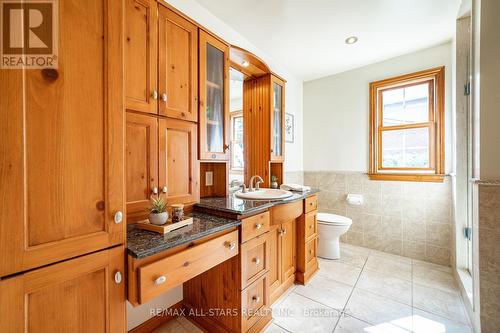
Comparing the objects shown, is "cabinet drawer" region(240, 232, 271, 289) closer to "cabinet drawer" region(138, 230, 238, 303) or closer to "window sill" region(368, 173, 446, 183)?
"cabinet drawer" region(138, 230, 238, 303)

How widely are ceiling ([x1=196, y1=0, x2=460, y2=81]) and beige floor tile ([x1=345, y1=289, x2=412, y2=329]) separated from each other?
97.9 inches

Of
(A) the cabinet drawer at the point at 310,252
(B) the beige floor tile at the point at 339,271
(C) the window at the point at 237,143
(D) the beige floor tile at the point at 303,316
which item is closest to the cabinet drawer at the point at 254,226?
(D) the beige floor tile at the point at 303,316

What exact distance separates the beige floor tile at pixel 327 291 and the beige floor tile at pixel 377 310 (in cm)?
7

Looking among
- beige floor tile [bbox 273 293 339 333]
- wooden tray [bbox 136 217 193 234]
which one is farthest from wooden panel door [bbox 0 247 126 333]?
beige floor tile [bbox 273 293 339 333]

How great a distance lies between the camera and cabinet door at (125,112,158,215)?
1156 millimetres

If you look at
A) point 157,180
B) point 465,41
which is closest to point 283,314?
point 157,180

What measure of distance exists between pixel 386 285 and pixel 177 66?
2619mm

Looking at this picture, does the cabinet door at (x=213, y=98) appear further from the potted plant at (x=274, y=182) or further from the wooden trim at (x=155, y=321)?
the wooden trim at (x=155, y=321)

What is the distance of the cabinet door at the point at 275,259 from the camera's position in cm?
171

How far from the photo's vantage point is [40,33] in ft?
2.16

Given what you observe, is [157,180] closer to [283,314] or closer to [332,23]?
[283,314]

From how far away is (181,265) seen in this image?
0.98m

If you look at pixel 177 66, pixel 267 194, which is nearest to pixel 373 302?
pixel 267 194

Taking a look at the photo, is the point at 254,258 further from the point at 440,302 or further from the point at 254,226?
the point at 440,302
